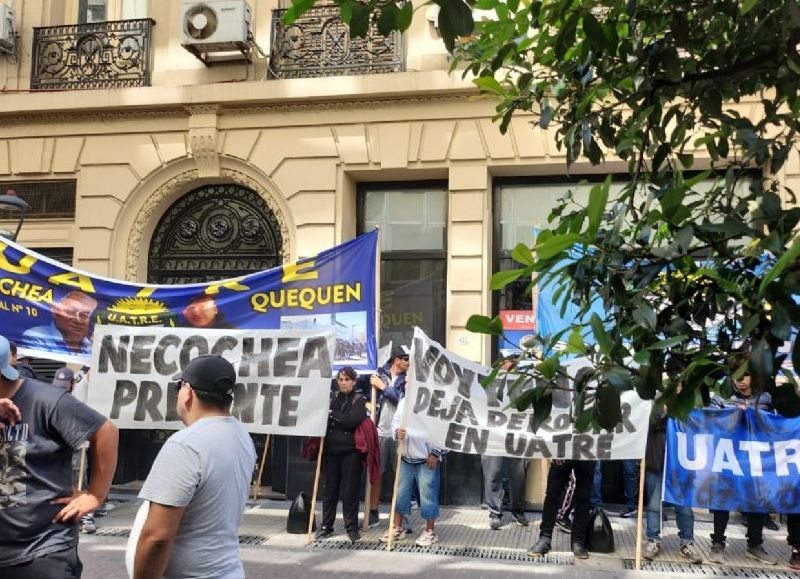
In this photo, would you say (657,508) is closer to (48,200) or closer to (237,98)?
(237,98)

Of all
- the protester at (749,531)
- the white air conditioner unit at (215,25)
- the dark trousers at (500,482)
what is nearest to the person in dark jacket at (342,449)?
the dark trousers at (500,482)

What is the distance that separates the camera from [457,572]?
721cm

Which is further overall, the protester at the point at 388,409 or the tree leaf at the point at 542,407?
the protester at the point at 388,409

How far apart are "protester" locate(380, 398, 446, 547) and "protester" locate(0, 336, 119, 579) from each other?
5.03 metres

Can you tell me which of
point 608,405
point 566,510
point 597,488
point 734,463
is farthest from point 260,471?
point 608,405

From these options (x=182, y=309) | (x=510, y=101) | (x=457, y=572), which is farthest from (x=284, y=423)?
(x=510, y=101)

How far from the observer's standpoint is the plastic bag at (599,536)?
26.1 ft

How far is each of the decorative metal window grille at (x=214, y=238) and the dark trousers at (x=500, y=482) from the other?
456cm

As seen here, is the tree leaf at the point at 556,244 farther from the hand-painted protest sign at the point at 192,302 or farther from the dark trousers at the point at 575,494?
the hand-painted protest sign at the point at 192,302

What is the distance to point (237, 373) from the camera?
335 inches

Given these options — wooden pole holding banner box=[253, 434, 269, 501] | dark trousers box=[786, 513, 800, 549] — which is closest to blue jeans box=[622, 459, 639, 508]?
dark trousers box=[786, 513, 800, 549]

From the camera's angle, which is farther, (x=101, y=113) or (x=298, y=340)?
(x=101, y=113)

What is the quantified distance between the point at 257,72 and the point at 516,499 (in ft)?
23.9

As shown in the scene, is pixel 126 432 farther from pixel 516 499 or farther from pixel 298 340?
pixel 516 499
